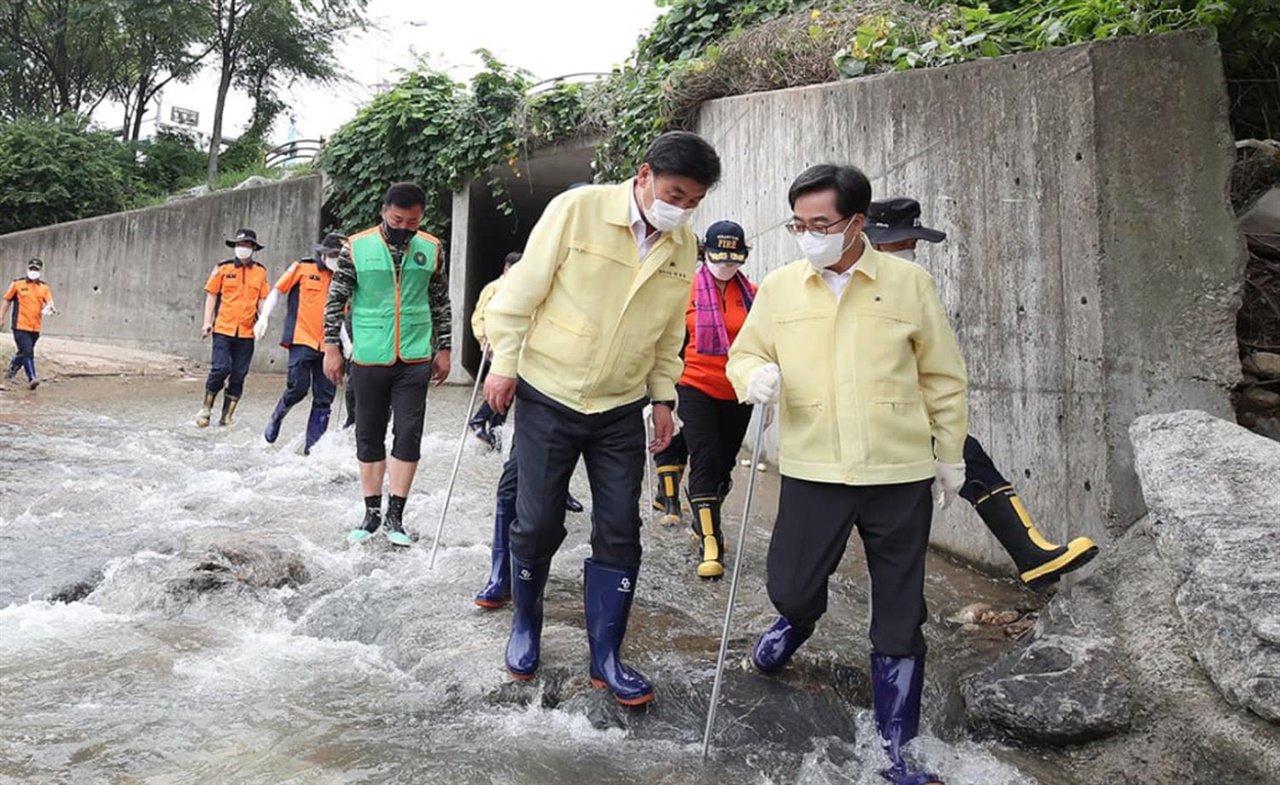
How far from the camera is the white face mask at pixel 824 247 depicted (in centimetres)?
291

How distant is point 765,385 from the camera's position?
2918mm

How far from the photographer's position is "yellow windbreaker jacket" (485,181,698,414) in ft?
10.2

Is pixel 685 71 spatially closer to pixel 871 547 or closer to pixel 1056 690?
pixel 871 547

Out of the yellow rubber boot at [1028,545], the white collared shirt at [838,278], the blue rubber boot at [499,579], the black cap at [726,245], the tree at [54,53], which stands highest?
the tree at [54,53]

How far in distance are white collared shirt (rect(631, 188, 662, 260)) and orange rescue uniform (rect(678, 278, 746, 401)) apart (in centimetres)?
158

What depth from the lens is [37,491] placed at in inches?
238

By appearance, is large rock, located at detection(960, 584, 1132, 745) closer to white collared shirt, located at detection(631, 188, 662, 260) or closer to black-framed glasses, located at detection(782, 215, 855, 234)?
black-framed glasses, located at detection(782, 215, 855, 234)

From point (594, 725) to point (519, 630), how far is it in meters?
0.48

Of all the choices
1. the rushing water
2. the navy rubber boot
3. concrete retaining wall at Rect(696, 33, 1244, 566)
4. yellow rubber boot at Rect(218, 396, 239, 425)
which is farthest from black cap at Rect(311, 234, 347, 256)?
the navy rubber boot

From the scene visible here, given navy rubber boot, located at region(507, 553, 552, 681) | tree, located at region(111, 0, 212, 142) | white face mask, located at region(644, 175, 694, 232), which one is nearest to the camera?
white face mask, located at region(644, 175, 694, 232)

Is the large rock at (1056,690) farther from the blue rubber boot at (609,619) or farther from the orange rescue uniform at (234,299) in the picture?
the orange rescue uniform at (234,299)

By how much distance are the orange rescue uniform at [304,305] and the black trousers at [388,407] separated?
Result: 3335 millimetres

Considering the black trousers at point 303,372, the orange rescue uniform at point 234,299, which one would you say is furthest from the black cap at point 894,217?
the orange rescue uniform at point 234,299

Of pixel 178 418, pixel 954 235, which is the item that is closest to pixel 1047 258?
pixel 954 235
